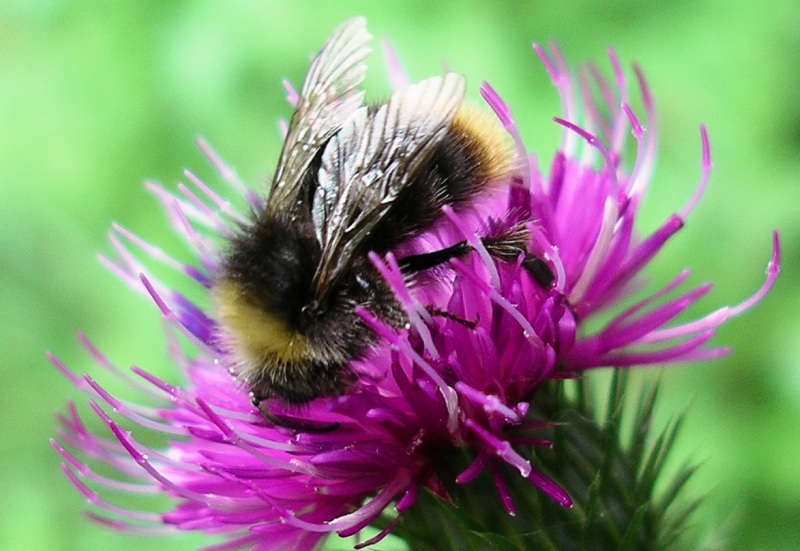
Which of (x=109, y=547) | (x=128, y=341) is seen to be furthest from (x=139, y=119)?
(x=109, y=547)

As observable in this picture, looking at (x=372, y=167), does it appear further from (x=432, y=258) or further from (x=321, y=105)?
(x=321, y=105)

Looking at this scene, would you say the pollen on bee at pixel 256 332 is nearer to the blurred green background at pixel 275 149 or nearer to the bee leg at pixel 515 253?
the bee leg at pixel 515 253

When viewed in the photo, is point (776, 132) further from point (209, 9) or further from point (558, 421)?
point (209, 9)

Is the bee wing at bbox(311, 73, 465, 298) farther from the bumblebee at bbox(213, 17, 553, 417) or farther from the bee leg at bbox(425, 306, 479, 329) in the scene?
the bee leg at bbox(425, 306, 479, 329)

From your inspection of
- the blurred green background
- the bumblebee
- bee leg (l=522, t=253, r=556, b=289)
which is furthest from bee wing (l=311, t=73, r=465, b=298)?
the blurred green background

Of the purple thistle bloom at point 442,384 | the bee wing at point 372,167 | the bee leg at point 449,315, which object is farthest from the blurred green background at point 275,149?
the bee wing at point 372,167

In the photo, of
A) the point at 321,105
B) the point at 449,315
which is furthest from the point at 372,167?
the point at 321,105
